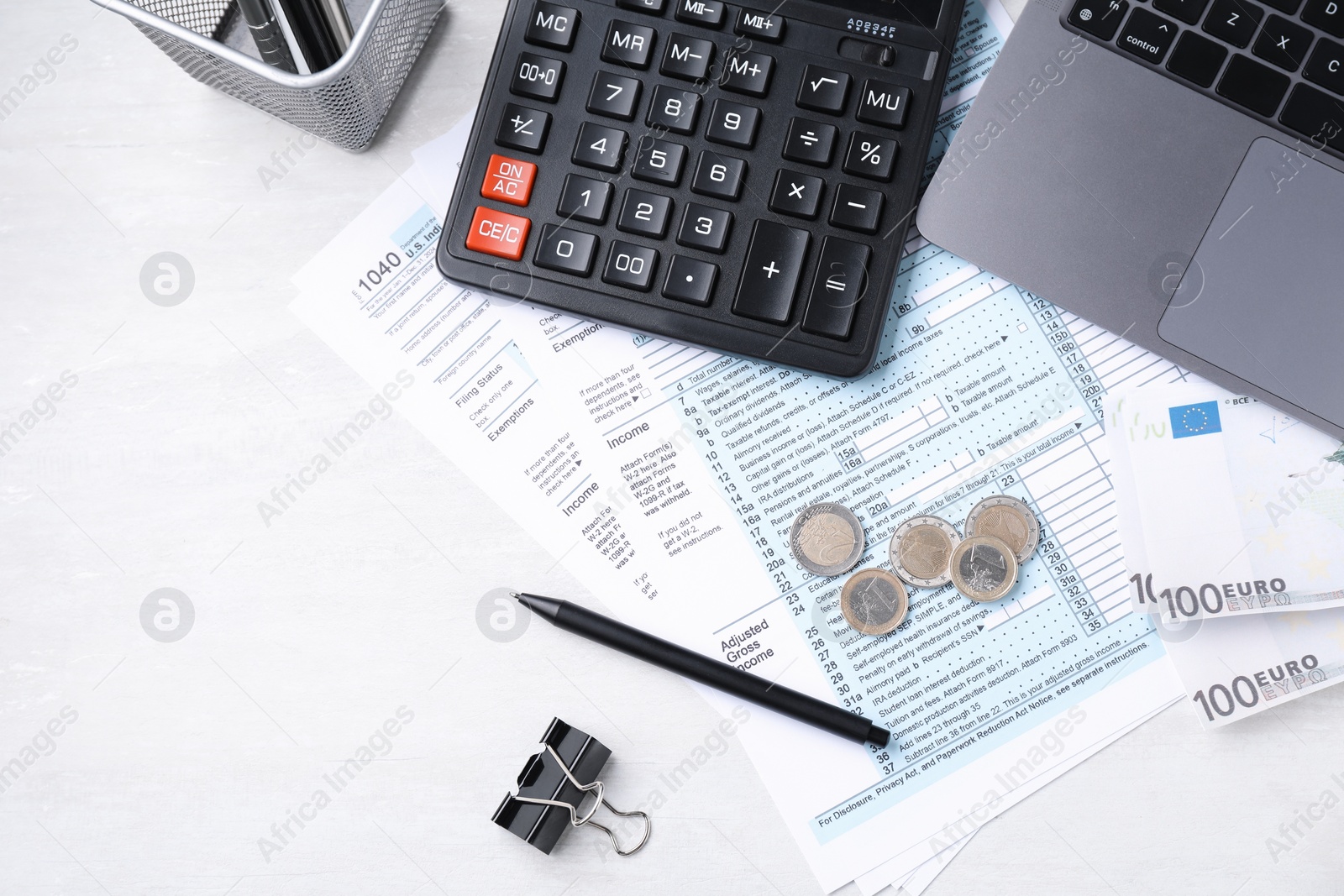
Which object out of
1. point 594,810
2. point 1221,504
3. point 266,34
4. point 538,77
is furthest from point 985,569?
A: point 266,34

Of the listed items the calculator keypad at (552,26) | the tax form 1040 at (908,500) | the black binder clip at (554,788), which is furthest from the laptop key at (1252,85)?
the black binder clip at (554,788)

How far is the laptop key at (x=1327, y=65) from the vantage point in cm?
47

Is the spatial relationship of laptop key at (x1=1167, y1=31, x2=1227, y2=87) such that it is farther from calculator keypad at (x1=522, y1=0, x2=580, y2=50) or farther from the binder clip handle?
the binder clip handle

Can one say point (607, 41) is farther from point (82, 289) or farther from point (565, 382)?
point (82, 289)

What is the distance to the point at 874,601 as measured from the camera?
51 centimetres

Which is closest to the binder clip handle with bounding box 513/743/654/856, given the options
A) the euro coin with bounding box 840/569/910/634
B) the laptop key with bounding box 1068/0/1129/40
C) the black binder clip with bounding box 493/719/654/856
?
the black binder clip with bounding box 493/719/654/856

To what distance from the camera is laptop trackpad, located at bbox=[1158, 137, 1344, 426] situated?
1.56 ft

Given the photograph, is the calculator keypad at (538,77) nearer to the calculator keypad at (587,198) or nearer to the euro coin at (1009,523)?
the calculator keypad at (587,198)

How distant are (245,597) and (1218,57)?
2.00ft

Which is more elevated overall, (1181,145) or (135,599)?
(1181,145)

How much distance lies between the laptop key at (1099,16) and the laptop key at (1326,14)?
0.09 metres

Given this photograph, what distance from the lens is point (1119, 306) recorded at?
49 cm

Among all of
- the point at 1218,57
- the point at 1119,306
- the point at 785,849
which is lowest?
the point at 785,849

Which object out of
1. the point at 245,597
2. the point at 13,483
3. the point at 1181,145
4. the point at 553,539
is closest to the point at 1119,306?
the point at 1181,145
